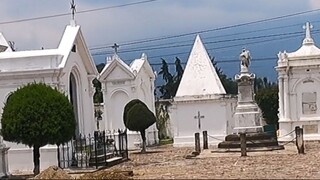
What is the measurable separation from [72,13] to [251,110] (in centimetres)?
997

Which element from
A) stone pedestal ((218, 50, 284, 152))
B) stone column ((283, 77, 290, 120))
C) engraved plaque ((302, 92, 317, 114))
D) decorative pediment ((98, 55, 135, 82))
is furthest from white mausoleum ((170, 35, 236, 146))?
stone pedestal ((218, 50, 284, 152))

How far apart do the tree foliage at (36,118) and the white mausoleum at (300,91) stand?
21133mm

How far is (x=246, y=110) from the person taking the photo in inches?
1316

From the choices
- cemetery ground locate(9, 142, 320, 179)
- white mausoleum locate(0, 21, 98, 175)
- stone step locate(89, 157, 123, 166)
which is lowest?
stone step locate(89, 157, 123, 166)

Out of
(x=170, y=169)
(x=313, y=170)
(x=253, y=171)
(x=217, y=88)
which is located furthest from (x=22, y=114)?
(x=217, y=88)

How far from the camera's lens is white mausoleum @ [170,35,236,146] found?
4244cm

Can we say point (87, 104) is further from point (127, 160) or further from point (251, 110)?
point (251, 110)

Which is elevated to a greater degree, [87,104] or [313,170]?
[87,104]

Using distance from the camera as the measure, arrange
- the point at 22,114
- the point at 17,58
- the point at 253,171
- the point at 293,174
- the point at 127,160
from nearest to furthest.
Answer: the point at 293,174, the point at 253,171, the point at 22,114, the point at 17,58, the point at 127,160

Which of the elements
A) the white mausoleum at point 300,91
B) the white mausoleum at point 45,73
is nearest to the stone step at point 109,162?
the white mausoleum at point 45,73

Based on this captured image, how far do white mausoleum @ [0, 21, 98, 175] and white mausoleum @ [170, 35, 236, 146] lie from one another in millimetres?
13160

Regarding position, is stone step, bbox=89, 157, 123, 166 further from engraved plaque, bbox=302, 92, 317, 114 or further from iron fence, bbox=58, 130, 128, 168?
engraved plaque, bbox=302, 92, 317, 114

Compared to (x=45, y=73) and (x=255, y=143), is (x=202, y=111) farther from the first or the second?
(x=45, y=73)

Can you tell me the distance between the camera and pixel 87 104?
31625 mm
